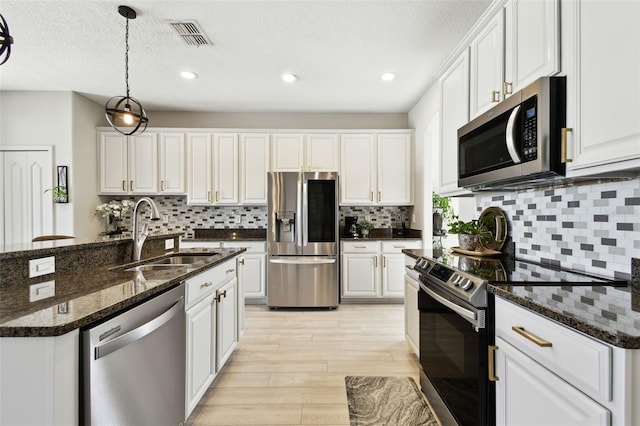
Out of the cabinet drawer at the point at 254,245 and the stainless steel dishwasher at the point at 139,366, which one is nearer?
the stainless steel dishwasher at the point at 139,366

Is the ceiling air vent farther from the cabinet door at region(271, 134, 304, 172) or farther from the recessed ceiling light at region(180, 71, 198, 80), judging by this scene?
the cabinet door at region(271, 134, 304, 172)

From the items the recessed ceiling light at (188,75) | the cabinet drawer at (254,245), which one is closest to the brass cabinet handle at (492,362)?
the cabinet drawer at (254,245)

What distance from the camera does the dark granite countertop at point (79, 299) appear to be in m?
0.89

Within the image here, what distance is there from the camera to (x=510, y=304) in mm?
1209

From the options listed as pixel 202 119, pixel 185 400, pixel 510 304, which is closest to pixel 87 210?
pixel 202 119

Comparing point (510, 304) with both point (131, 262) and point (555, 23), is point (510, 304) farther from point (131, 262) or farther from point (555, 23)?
point (131, 262)

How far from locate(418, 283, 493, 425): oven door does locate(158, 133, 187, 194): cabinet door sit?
364cm

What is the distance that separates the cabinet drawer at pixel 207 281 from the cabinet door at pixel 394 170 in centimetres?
257

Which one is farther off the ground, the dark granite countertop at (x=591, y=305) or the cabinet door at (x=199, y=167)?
the cabinet door at (x=199, y=167)

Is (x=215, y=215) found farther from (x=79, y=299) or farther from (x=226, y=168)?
(x=79, y=299)

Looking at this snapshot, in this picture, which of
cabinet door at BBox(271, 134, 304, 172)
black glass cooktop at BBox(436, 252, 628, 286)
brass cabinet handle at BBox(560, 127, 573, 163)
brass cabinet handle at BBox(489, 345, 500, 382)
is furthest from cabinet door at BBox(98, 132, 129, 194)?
brass cabinet handle at BBox(560, 127, 573, 163)

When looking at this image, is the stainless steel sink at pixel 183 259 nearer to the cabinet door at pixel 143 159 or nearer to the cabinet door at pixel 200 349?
the cabinet door at pixel 200 349

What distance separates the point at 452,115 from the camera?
7.94ft

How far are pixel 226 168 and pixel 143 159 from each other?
1136 mm
